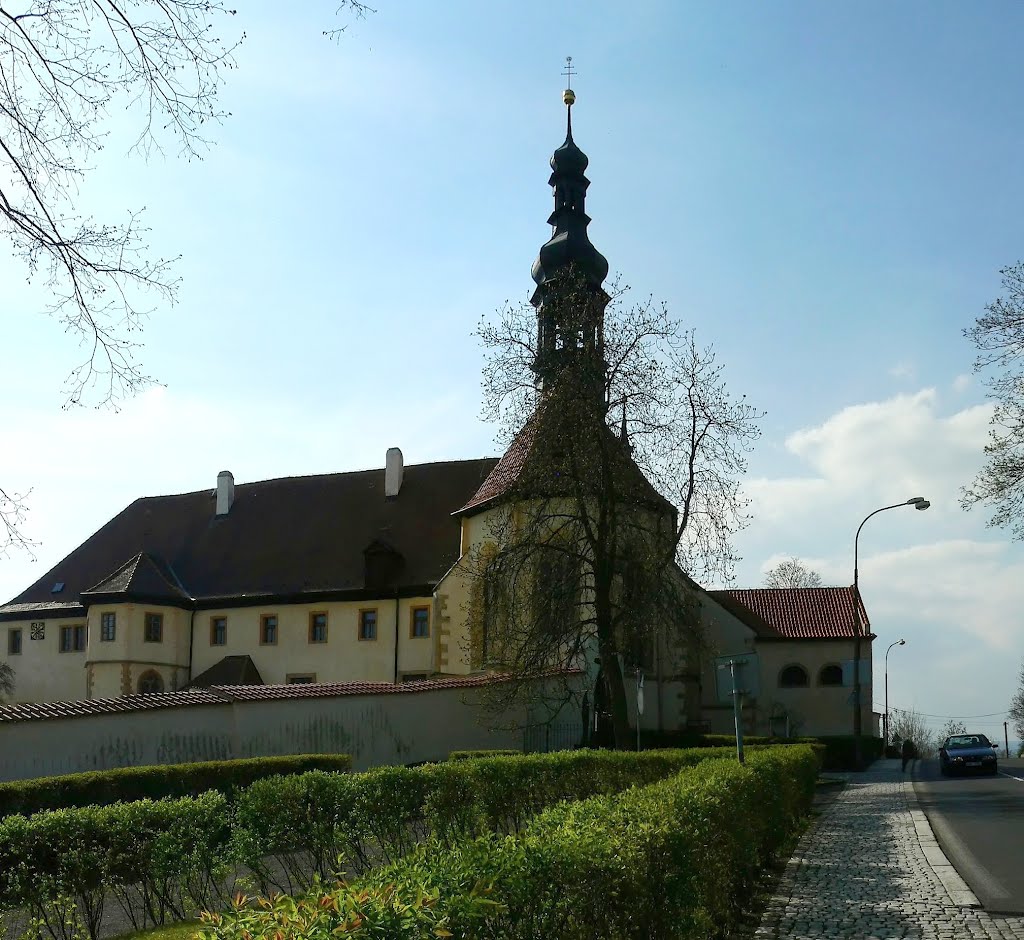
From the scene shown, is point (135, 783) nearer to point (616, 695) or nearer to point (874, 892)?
point (874, 892)

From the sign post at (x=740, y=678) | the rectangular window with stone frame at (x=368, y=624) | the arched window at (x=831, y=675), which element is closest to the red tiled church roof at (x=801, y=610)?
the arched window at (x=831, y=675)

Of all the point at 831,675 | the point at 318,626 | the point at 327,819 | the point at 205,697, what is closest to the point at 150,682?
the point at 318,626

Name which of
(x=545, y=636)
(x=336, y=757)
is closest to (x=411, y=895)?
(x=336, y=757)

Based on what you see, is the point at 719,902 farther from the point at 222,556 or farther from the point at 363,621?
the point at 222,556

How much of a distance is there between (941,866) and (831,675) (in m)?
36.8

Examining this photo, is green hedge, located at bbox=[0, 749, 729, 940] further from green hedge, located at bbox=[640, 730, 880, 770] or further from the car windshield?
the car windshield

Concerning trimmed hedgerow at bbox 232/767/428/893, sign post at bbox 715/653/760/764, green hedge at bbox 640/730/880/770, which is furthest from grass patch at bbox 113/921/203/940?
green hedge at bbox 640/730/880/770

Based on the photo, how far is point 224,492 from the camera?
52594 mm

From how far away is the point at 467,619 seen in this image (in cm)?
3941

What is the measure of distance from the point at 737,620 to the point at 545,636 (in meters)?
21.8

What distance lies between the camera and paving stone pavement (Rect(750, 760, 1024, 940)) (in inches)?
363

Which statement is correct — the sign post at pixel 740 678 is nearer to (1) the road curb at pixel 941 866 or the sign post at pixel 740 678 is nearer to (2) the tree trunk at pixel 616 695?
(1) the road curb at pixel 941 866

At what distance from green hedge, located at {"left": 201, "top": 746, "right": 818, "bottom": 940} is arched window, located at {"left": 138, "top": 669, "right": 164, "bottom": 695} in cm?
3853

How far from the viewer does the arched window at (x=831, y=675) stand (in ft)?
159
